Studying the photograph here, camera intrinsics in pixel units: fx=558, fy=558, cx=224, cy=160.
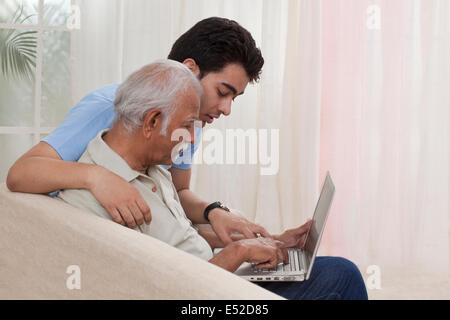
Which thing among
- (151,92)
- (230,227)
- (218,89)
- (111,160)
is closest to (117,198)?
(111,160)

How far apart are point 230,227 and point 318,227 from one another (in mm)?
276

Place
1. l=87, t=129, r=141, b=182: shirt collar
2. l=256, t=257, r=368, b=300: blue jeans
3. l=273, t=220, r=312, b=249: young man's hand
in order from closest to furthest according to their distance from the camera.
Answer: l=87, t=129, r=141, b=182: shirt collar < l=256, t=257, r=368, b=300: blue jeans < l=273, t=220, r=312, b=249: young man's hand

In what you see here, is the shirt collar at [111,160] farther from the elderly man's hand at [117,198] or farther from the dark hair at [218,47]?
the dark hair at [218,47]

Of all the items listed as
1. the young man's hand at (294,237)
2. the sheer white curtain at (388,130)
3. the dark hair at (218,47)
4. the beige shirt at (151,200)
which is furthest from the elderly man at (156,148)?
the sheer white curtain at (388,130)

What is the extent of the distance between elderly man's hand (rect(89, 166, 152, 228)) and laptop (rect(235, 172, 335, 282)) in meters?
0.28

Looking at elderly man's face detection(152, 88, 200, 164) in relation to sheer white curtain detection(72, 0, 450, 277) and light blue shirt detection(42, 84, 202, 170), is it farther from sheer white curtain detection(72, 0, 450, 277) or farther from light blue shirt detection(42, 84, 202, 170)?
sheer white curtain detection(72, 0, 450, 277)

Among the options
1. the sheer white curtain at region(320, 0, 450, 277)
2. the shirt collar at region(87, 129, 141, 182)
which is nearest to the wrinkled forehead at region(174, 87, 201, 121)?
the shirt collar at region(87, 129, 141, 182)

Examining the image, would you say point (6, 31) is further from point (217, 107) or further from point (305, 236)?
point (305, 236)

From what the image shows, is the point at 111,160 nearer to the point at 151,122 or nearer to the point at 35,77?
the point at 151,122

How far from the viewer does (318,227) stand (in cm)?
131

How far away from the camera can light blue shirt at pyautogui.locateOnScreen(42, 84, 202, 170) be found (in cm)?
131

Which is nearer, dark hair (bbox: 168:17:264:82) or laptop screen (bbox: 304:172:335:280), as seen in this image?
laptop screen (bbox: 304:172:335:280)

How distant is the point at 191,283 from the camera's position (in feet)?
2.74
